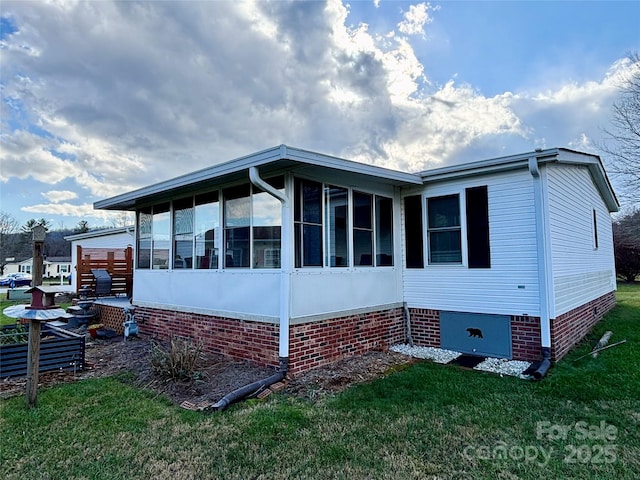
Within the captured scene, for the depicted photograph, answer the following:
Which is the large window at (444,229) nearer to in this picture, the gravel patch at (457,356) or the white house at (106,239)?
the gravel patch at (457,356)

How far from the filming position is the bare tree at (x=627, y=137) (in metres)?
15.4

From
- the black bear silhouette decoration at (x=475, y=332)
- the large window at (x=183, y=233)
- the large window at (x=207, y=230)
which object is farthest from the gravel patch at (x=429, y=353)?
the large window at (x=183, y=233)

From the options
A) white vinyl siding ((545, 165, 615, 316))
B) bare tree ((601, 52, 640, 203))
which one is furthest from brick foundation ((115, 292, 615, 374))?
bare tree ((601, 52, 640, 203))

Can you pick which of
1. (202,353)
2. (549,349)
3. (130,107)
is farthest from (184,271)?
(549,349)

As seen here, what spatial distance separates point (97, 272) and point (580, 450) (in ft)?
38.0

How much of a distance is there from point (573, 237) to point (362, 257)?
13.9 ft

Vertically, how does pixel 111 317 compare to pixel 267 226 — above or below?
below

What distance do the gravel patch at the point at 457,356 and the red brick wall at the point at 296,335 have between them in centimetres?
35

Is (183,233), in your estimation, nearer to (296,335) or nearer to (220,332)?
(220,332)

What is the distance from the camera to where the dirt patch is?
4.73 m

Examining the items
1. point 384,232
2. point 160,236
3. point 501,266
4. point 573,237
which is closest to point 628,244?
point 573,237

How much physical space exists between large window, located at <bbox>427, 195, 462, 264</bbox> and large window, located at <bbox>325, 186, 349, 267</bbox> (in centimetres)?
176

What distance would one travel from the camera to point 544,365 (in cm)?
540

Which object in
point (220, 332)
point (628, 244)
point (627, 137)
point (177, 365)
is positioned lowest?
point (177, 365)
